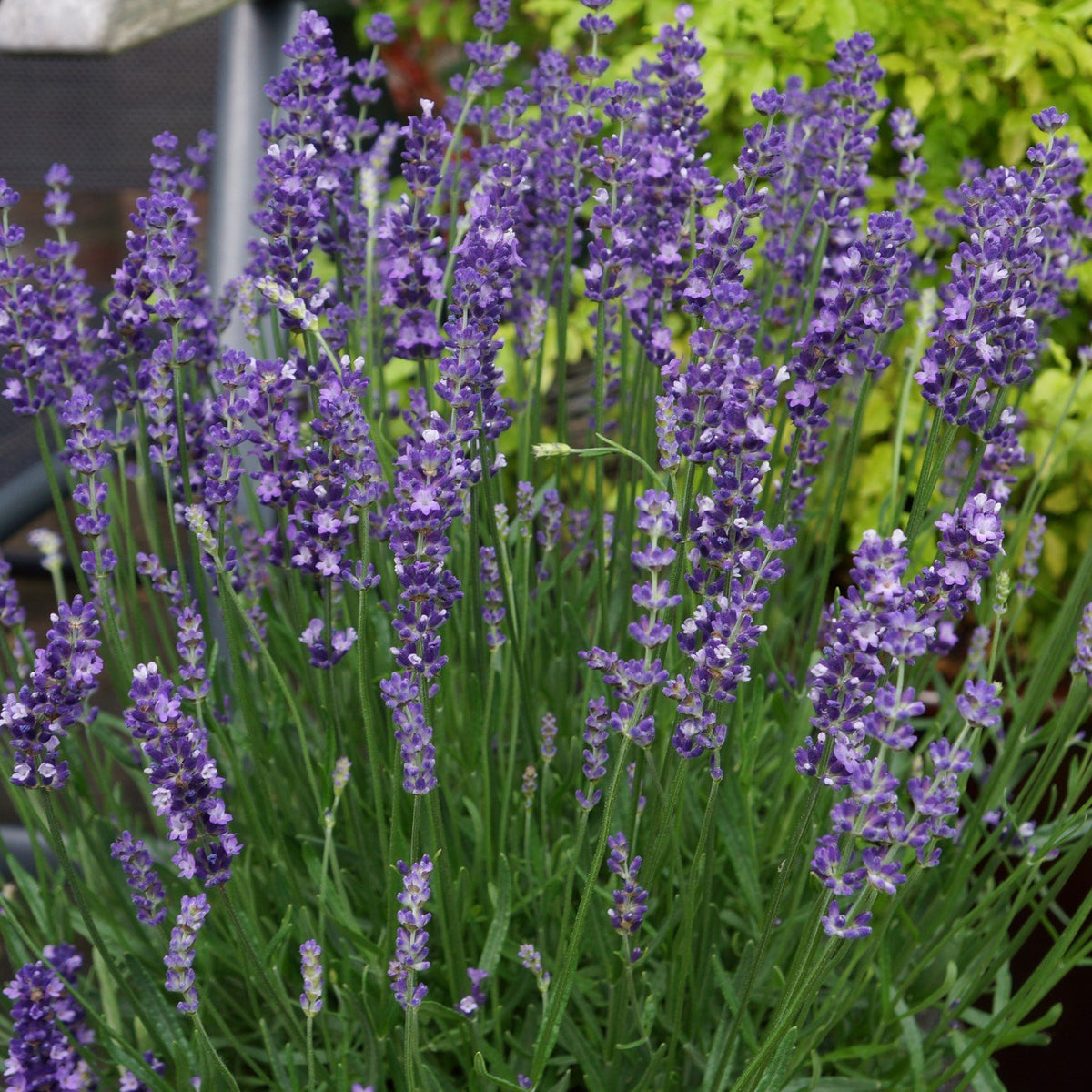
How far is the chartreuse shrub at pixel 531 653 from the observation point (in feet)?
3.13

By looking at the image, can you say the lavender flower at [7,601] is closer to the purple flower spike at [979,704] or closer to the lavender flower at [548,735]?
the lavender flower at [548,735]

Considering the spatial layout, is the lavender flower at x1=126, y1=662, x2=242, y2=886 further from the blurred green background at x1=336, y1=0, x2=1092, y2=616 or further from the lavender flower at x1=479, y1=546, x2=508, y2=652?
the blurred green background at x1=336, y1=0, x2=1092, y2=616

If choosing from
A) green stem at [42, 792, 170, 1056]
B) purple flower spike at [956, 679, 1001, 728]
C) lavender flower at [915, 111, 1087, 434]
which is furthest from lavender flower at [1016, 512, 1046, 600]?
green stem at [42, 792, 170, 1056]

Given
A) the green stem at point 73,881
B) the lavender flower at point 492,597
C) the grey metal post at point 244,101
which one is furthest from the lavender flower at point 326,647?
the grey metal post at point 244,101

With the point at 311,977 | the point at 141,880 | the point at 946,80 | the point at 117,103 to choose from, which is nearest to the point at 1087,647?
the point at 311,977

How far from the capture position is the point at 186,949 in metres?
1.02

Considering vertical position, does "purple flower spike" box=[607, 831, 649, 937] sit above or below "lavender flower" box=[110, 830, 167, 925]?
below

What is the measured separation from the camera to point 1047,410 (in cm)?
247

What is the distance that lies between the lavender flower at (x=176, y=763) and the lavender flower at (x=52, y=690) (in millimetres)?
45

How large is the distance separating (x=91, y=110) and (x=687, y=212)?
212cm

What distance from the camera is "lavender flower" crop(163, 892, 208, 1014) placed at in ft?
3.31

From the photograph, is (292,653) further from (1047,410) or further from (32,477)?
(1047,410)

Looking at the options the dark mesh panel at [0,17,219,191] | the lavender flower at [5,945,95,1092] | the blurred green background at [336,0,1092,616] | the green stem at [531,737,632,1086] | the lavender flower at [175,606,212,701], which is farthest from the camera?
the dark mesh panel at [0,17,219,191]

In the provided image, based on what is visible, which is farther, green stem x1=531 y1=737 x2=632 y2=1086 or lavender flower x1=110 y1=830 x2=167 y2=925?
lavender flower x1=110 y1=830 x2=167 y2=925
